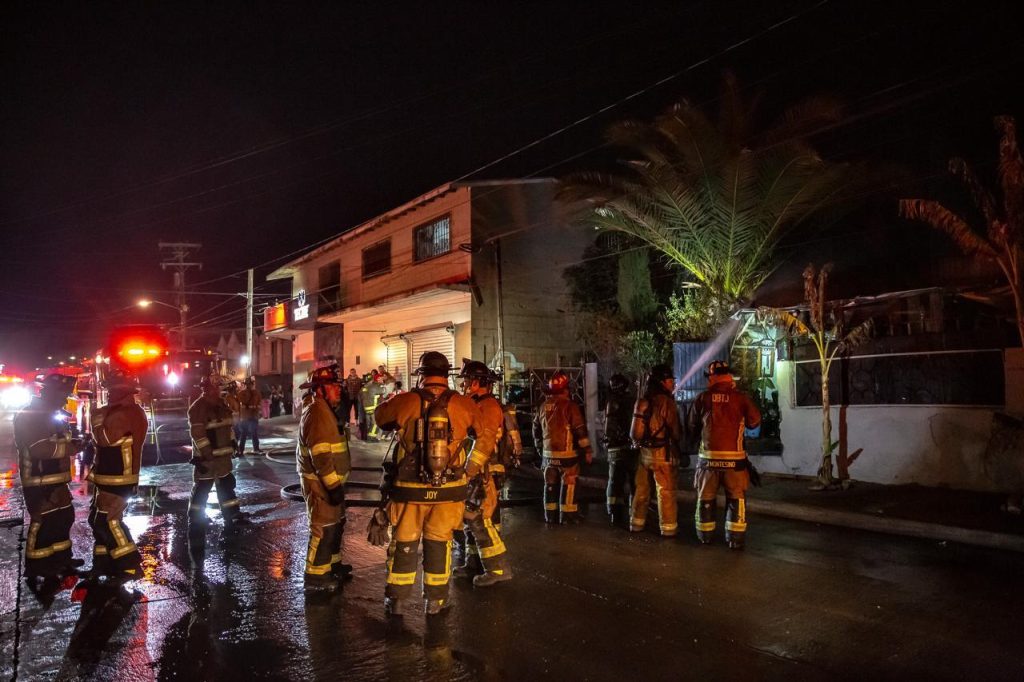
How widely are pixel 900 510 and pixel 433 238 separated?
15.4 meters

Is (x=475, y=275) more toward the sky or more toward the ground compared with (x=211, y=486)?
more toward the sky

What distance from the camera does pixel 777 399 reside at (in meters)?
12.4

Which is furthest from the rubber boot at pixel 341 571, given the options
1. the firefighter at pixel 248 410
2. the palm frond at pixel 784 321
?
the firefighter at pixel 248 410

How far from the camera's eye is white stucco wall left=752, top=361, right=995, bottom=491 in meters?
9.80

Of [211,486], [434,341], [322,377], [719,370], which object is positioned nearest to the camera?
[322,377]

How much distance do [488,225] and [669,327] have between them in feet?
21.9

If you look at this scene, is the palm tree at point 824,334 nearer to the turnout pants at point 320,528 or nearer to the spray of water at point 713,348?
the spray of water at point 713,348

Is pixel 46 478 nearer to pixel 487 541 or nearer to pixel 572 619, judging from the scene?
pixel 487 541

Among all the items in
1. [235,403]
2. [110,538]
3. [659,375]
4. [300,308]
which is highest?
[300,308]

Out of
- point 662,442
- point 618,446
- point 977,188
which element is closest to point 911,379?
point 977,188

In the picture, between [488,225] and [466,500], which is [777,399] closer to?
[466,500]

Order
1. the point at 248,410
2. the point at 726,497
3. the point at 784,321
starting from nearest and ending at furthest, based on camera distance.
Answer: the point at 726,497 → the point at 784,321 → the point at 248,410

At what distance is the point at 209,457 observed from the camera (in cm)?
824

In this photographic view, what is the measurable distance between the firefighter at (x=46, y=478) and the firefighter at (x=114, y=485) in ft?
1.16
